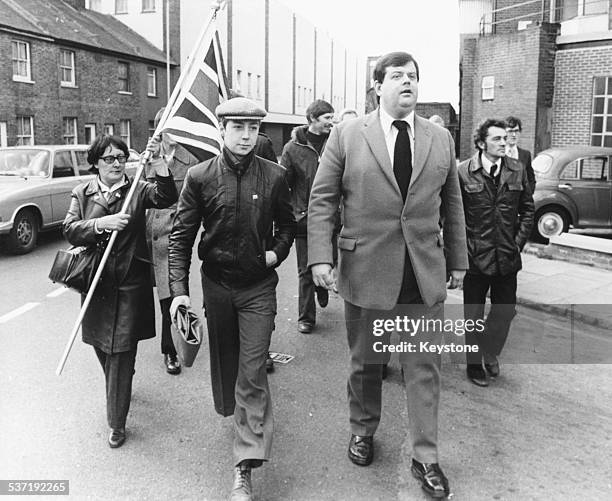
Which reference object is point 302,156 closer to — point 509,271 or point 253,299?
point 509,271

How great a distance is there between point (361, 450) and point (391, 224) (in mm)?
1313

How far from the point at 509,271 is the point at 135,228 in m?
2.78

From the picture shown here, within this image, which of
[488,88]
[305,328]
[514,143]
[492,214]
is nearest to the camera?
[492,214]

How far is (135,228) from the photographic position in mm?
4152

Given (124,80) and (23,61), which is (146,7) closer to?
(124,80)

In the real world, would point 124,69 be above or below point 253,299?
above

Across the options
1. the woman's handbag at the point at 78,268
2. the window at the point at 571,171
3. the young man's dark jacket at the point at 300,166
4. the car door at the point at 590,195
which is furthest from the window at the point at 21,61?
the woman's handbag at the point at 78,268

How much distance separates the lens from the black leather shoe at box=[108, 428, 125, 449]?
13.3 ft

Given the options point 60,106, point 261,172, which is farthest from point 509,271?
point 60,106

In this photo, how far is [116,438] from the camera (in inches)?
161

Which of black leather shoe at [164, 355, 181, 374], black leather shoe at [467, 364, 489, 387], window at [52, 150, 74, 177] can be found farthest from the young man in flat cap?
window at [52, 150, 74, 177]

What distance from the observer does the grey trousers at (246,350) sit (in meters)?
3.55

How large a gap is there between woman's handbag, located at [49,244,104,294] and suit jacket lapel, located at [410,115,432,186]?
1966 millimetres

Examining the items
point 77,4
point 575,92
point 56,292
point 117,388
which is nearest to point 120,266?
point 117,388
